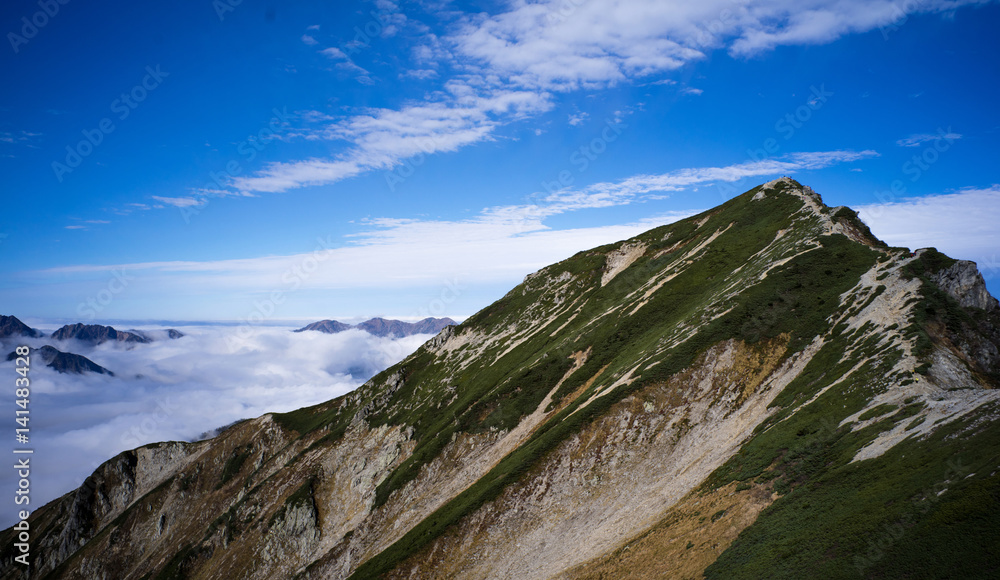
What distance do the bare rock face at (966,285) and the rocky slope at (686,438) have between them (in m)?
0.20

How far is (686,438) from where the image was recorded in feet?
169

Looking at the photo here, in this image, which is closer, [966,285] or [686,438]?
[966,285]

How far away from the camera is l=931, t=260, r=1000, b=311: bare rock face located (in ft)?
147

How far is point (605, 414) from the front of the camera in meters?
58.0

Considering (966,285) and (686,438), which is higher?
(966,285)

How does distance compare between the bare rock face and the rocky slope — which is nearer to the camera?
the rocky slope

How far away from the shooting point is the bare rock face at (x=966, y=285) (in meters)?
44.7

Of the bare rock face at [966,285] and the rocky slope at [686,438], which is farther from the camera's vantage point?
the bare rock face at [966,285]

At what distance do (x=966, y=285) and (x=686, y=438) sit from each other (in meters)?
31.5

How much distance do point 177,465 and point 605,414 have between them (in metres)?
163

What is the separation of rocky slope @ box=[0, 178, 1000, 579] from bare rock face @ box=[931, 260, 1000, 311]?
202mm

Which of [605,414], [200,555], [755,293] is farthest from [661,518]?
[200,555]

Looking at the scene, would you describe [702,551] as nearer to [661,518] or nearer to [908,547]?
[661,518]

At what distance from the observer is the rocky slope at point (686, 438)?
27.1 metres
